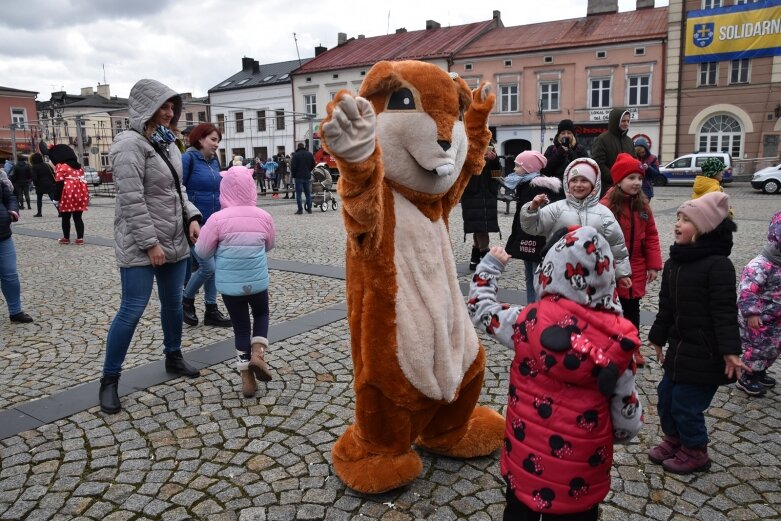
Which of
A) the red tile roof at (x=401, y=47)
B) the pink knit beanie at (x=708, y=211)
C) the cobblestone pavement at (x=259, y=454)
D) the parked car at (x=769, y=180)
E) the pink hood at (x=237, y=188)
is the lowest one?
the cobblestone pavement at (x=259, y=454)

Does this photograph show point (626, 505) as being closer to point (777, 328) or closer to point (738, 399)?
point (738, 399)

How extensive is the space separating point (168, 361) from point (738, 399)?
4096 millimetres

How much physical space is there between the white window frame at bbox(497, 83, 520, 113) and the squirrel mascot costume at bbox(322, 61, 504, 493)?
32.4 metres

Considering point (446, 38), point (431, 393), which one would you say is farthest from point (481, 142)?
point (446, 38)

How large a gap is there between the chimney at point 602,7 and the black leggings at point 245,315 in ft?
115

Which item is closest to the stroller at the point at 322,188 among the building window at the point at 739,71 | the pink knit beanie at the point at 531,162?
the pink knit beanie at the point at 531,162

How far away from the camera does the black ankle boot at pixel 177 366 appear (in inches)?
174

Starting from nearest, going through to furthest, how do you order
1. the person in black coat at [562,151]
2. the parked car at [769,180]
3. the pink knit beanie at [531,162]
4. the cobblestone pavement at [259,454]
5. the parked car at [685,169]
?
the cobblestone pavement at [259,454]
the pink knit beanie at [531,162]
the person in black coat at [562,151]
the parked car at [769,180]
the parked car at [685,169]

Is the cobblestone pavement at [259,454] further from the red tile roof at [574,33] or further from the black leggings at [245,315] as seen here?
the red tile roof at [574,33]

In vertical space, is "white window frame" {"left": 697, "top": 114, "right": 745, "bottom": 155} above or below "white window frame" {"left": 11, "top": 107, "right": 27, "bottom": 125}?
below

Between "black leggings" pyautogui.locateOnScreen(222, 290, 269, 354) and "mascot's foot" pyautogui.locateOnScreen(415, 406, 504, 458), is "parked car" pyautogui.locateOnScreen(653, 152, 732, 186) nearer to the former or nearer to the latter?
"black leggings" pyautogui.locateOnScreen(222, 290, 269, 354)

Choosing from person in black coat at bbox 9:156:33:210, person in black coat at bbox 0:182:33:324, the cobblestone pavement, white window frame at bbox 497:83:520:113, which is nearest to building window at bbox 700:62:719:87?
white window frame at bbox 497:83:520:113

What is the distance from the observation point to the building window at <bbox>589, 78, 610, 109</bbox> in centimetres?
3112

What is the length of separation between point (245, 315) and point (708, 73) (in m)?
31.1
